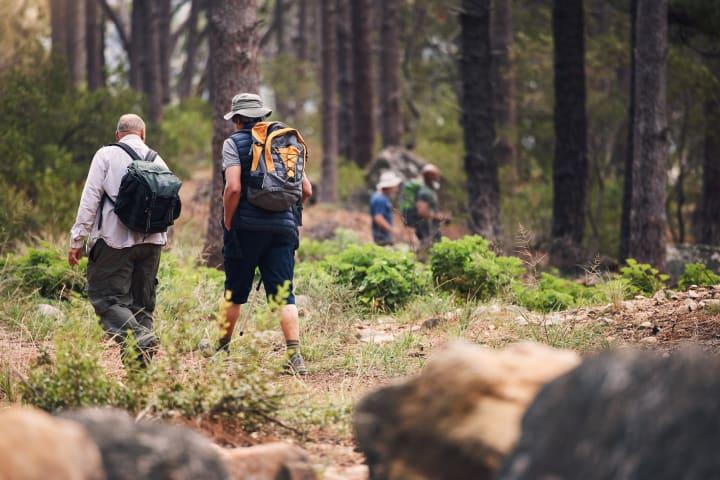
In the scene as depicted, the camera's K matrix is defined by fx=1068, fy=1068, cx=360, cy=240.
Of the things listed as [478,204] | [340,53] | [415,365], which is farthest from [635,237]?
[340,53]

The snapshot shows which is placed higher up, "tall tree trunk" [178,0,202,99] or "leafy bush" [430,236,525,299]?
"tall tree trunk" [178,0,202,99]

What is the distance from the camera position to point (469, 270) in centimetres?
1016

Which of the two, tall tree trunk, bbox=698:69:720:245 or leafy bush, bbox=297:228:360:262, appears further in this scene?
tall tree trunk, bbox=698:69:720:245

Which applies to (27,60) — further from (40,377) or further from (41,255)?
(40,377)

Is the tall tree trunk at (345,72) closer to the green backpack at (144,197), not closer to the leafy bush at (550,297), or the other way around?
the leafy bush at (550,297)

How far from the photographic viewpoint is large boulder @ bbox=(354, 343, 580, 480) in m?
3.39

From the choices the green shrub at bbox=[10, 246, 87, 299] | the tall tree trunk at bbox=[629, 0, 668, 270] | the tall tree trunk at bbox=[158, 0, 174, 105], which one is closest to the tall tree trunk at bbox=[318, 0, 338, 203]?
the tall tree trunk at bbox=[158, 0, 174, 105]

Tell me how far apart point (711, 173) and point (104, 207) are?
1526 cm

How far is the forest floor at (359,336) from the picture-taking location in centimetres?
561

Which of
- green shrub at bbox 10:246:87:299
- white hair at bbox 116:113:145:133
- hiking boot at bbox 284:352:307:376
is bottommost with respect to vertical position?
hiking boot at bbox 284:352:307:376

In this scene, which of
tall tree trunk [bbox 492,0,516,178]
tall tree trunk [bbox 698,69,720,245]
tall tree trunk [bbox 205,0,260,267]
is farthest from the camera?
tall tree trunk [bbox 492,0,516,178]

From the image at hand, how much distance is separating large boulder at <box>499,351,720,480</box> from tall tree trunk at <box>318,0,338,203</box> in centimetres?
2096

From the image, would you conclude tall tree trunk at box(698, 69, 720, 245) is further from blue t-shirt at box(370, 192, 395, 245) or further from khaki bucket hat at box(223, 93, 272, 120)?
khaki bucket hat at box(223, 93, 272, 120)

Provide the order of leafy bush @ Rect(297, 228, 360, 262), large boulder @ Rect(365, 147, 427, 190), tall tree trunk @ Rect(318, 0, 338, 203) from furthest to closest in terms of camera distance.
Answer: tall tree trunk @ Rect(318, 0, 338, 203) < large boulder @ Rect(365, 147, 427, 190) < leafy bush @ Rect(297, 228, 360, 262)
